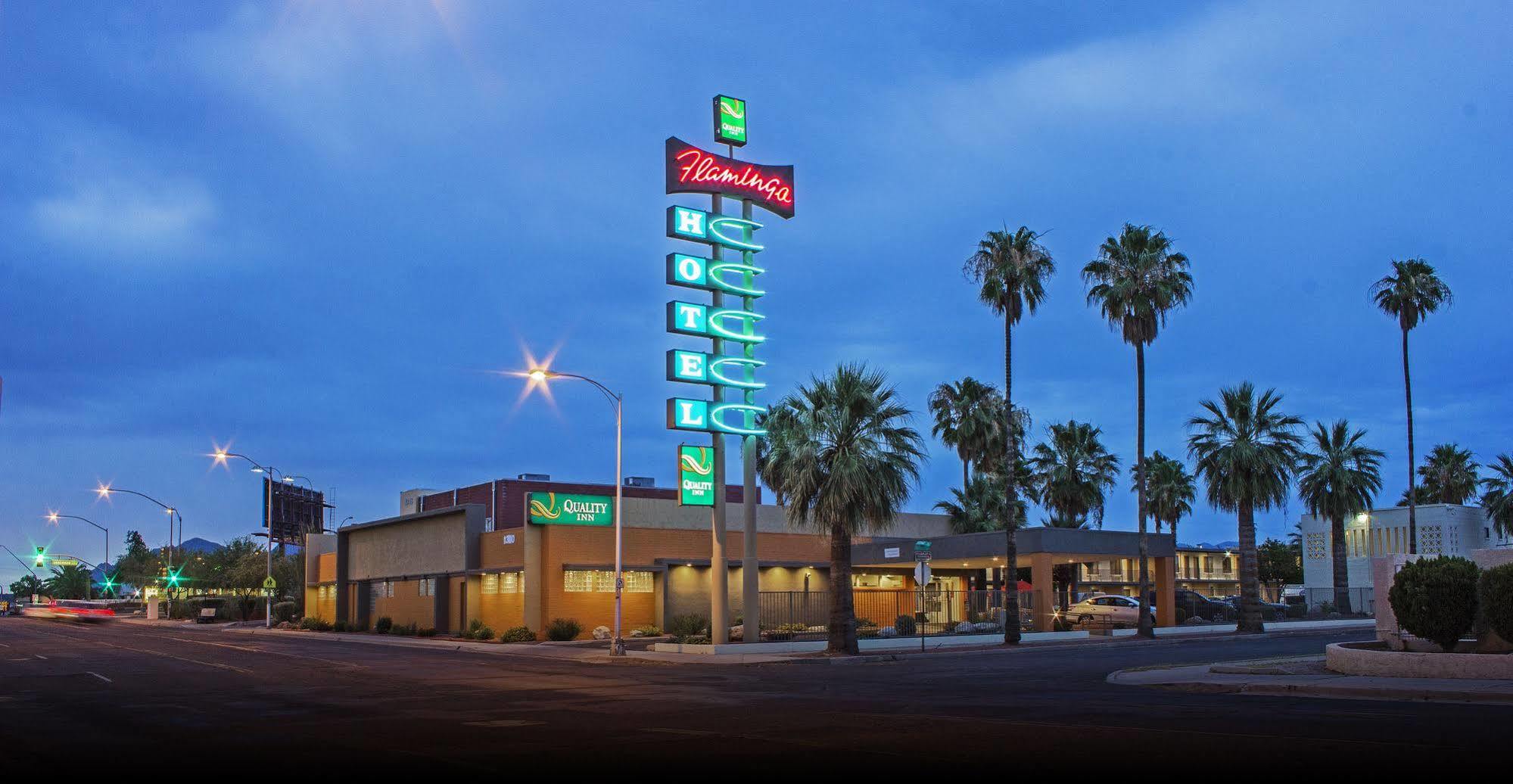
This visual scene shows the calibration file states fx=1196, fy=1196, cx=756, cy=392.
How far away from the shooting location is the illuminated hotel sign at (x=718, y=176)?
40.3 m

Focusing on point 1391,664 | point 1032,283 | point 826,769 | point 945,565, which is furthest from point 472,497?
point 826,769

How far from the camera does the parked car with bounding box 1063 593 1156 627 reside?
5194cm

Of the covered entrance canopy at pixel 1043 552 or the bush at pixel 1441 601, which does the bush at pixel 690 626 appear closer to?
the covered entrance canopy at pixel 1043 552

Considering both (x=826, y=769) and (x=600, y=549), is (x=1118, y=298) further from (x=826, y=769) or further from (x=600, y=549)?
(x=826, y=769)

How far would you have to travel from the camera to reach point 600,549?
50.6 m

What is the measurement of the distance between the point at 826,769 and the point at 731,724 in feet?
15.6

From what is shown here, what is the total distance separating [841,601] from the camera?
122 feet

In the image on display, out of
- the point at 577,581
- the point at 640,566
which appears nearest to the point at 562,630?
the point at 577,581

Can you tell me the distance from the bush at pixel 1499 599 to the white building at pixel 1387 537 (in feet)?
167

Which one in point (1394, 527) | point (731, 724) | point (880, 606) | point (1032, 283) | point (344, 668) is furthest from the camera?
point (1394, 527)

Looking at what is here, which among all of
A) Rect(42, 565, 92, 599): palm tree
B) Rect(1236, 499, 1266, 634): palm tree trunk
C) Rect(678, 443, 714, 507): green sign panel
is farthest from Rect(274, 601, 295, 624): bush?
Rect(42, 565, 92, 599): palm tree

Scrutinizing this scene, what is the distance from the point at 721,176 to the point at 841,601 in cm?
1486

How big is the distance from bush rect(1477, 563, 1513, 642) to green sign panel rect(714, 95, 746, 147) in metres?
27.4

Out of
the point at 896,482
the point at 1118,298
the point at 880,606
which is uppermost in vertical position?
the point at 1118,298
